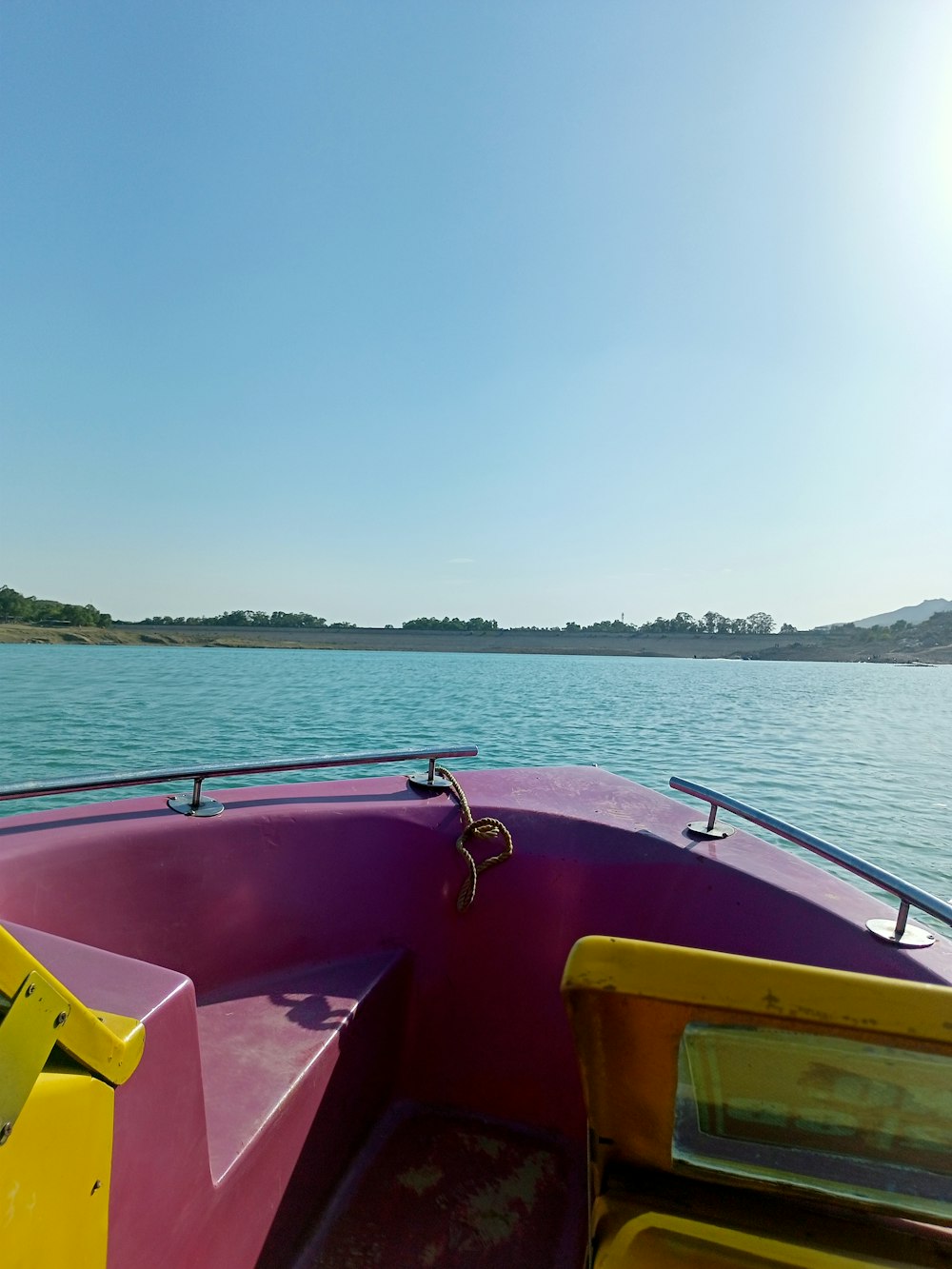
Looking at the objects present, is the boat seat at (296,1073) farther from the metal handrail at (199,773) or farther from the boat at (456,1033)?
the metal handrail at (199,773)

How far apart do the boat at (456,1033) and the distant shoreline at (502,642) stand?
179 ft

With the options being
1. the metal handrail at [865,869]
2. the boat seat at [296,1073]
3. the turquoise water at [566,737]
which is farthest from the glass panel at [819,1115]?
the turquoise water at [566,737]

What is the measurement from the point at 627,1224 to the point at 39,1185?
627mm

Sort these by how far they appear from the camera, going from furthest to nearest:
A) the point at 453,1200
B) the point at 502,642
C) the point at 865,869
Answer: the point at 502,642, the point at 453,1200, the point at 865,869

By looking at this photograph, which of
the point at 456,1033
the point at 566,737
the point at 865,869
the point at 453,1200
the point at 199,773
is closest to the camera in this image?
the point at 865,869

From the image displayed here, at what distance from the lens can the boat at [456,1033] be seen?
28.4 inches

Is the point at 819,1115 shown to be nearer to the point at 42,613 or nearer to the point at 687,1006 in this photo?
the point at 687,1006

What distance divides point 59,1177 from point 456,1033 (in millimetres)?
1379

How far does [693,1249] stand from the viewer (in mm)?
807

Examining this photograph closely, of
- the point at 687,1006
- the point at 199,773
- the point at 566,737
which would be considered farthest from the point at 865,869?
the point at 566,737

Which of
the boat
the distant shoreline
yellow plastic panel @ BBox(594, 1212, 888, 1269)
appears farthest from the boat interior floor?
the distant shoreline

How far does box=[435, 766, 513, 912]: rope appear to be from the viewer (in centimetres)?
185

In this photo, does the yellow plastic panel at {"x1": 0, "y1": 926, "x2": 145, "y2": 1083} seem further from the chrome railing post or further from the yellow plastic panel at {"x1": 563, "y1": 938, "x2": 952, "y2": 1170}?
the chrome railing post

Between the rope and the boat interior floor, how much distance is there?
564mm
